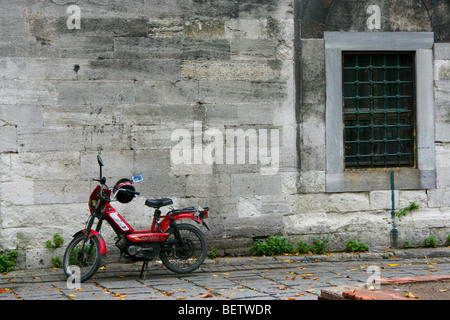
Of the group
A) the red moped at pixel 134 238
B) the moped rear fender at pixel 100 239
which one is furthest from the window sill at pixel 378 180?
the moped rear fender at pixel 100 239

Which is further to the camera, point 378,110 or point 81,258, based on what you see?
point 378,110

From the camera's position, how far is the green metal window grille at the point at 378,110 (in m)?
9.02

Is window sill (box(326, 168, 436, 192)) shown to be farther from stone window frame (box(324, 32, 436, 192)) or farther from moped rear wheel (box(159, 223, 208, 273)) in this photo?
moped rear wheel (box(159, 223, 208, 273))

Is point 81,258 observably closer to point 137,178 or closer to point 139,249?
point 139,249

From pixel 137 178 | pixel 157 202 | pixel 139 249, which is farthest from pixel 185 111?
pixel 139 249

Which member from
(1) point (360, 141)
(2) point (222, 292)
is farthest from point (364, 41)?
(2) point (222, 292)

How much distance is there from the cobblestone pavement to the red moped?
0.64ft

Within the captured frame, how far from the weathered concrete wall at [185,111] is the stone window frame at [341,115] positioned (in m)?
0.11

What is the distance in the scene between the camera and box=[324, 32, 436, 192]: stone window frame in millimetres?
8820

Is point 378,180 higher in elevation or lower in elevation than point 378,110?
lower

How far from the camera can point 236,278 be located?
736cm

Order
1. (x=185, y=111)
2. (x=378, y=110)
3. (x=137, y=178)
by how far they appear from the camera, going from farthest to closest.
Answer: (x=378, y=110)
(x=185, y=111)
(x=137, y=178)

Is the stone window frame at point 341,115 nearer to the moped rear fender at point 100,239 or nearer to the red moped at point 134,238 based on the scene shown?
the red moped at point 134,238

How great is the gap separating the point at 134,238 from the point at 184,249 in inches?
24.2
